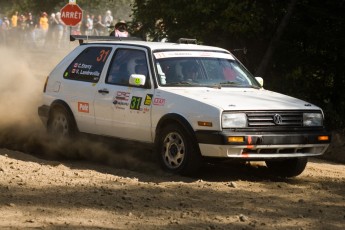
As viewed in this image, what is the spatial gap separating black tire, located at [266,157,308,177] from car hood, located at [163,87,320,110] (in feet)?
2.43

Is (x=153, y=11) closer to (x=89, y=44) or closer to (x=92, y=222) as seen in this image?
(x=89, y=44)

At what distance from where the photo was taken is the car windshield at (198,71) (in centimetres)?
1049

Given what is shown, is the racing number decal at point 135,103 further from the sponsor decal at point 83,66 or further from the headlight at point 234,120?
the headlight at point 234,120

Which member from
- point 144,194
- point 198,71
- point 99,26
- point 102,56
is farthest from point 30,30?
point 144,194

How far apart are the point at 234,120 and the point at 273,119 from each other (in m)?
0.53

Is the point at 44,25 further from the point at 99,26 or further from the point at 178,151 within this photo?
the point at 178,151

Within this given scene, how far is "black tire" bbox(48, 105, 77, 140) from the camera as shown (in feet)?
37.9

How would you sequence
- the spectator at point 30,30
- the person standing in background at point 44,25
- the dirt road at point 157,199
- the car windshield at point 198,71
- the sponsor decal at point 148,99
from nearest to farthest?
the dirt road at point 157,199
the sponsor decal at point 148,99
the car windshield at point 198,71
the person standing in background at point 44,25
the spectator at point 30,30

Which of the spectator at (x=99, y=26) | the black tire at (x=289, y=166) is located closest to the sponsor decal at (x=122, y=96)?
the black tire at (x=289, y=166)

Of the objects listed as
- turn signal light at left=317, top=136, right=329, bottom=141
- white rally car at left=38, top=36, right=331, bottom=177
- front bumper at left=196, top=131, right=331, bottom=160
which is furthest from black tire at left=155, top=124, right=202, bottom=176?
turn signal light at left=317, top=136, right=329, bottom=141

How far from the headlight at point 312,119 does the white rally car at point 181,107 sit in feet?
0.04

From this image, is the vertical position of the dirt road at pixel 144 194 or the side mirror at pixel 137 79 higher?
the side mirror at pixel 137 79

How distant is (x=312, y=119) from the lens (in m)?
10.0

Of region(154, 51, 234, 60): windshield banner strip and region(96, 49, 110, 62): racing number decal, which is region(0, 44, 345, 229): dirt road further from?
region(154, 51, 234, 60): windshield banner strip
